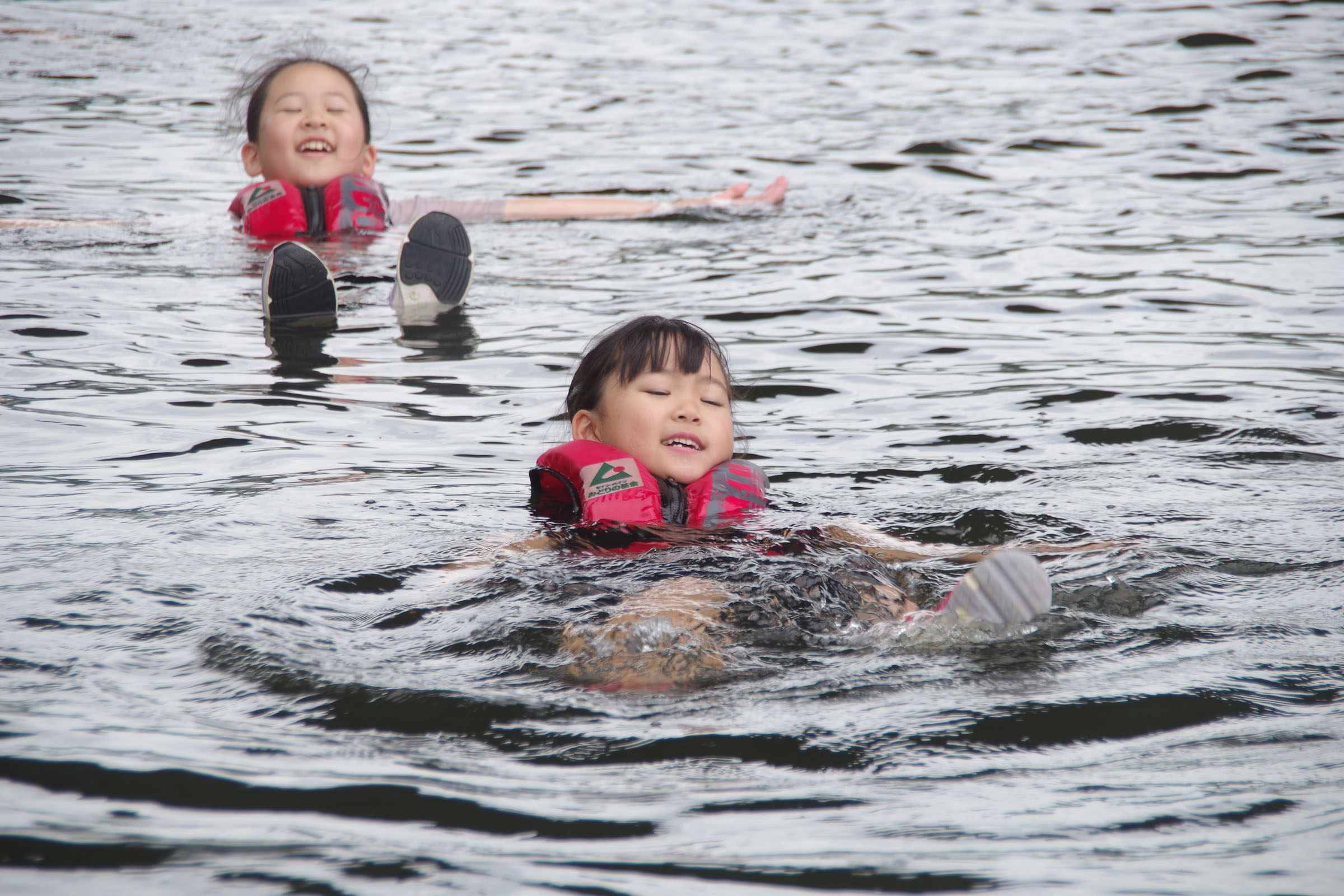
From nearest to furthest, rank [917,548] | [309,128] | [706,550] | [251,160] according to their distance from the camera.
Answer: [706,550] < [917,548] < [309,128] < [251,160]

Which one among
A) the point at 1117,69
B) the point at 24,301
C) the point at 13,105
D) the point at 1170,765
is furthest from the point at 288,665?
the point at 1117,69

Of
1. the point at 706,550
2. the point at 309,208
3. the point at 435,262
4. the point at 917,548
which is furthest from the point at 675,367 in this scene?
the point at 309,208

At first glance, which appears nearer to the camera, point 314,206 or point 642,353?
point 642,353

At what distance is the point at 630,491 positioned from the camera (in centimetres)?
373

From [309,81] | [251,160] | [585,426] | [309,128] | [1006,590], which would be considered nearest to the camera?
[1006,590]

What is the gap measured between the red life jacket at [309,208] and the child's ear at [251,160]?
332 millimetres

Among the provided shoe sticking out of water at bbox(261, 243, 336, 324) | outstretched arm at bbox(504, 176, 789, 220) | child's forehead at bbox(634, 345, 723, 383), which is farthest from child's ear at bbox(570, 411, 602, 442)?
outstretched arm at bbox(504, 176, 789, 220)

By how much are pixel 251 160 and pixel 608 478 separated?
4.95 metres

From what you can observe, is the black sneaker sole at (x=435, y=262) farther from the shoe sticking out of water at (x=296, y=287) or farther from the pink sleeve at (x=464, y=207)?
the pink sleeve at (x=464, y=207)

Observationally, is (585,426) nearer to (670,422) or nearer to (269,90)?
(670,422)

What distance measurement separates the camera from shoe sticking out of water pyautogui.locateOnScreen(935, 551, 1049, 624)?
2.75 meters

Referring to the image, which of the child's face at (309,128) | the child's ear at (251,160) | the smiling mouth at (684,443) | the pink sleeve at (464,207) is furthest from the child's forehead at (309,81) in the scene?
the smiling mouth at (684,443)

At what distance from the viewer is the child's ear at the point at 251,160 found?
25.1ft

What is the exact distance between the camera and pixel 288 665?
8.67 feet
